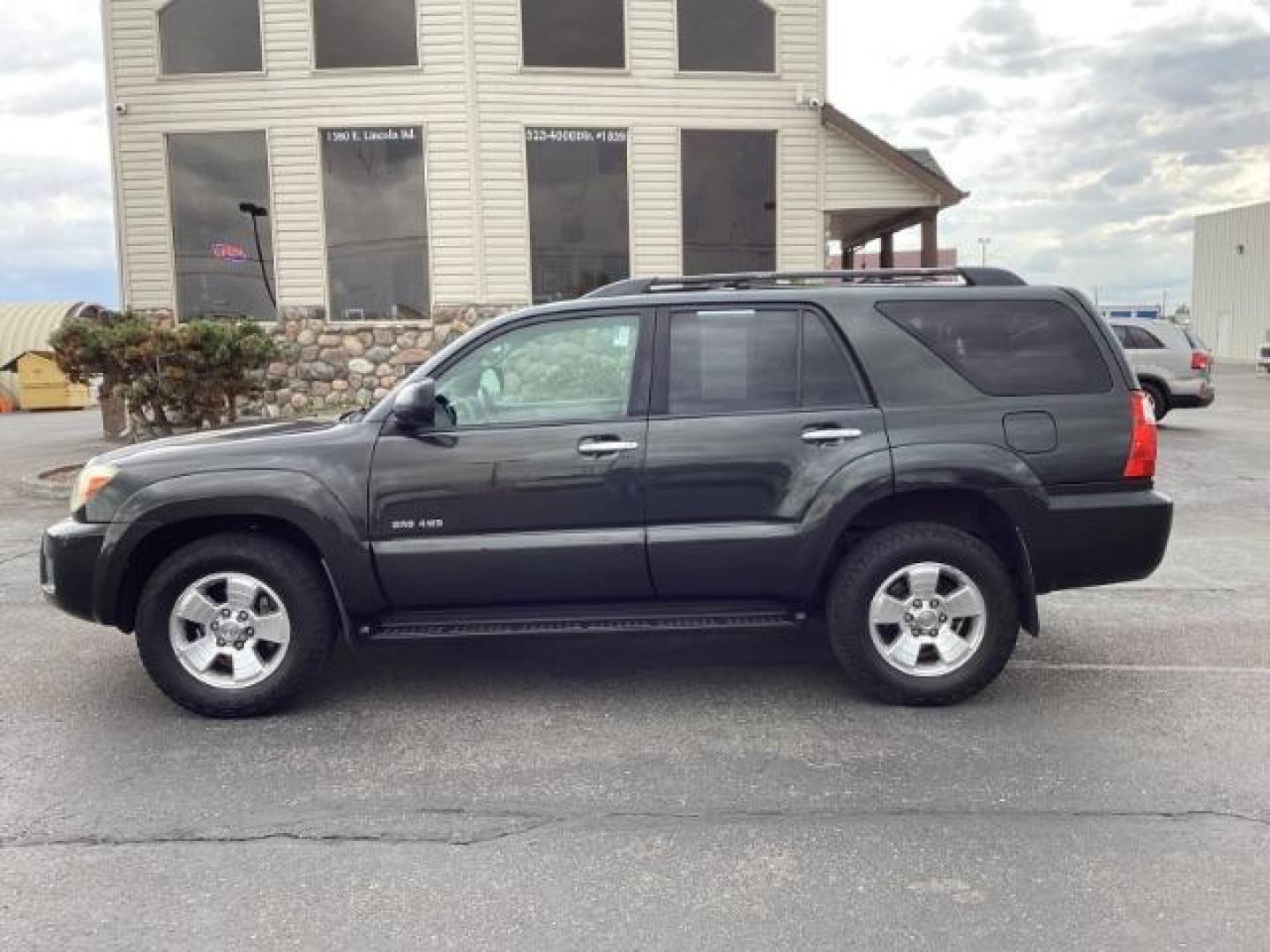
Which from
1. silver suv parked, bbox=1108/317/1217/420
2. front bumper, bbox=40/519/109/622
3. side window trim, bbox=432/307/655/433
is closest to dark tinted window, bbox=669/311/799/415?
side window trim, bbox=432/307/655/433

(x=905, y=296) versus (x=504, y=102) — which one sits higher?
(x=504, y=102)

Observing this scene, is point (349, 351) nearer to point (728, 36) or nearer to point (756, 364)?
point (728, 36)

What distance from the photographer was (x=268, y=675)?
4.48 meters

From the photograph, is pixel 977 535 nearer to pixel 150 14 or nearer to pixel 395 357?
pixel 395 357

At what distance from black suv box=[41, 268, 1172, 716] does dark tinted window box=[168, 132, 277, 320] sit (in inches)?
488

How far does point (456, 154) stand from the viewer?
51.2ft

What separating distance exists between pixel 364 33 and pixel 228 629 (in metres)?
13.5

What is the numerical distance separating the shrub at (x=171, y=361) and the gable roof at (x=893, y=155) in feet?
29.9

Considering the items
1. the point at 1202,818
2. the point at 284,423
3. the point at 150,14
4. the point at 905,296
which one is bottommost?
the point at 1202,818

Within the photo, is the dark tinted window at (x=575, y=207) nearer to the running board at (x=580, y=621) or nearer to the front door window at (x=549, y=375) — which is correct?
the front door window at (x=549, y=375)

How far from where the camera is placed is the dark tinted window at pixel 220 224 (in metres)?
15.8

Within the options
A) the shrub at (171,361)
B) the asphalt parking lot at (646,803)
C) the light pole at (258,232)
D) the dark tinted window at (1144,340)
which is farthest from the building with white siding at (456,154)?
the asphalt parking lot at (646,803)

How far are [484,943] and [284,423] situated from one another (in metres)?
3.16

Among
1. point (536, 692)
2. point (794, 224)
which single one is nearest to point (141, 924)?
point (536, 692)
